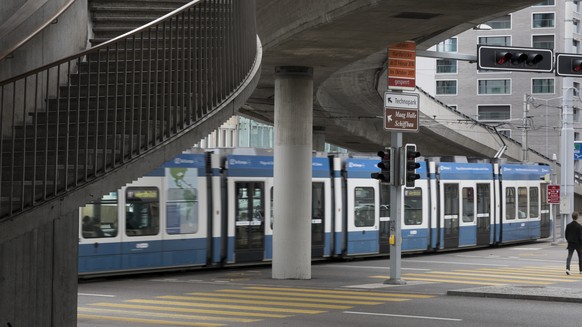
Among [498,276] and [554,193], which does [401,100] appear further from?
[554,193]

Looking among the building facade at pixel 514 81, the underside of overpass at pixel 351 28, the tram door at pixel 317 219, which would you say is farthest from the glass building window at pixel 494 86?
the tram door at pixel 317 219

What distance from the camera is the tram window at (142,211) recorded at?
2602 centimetres

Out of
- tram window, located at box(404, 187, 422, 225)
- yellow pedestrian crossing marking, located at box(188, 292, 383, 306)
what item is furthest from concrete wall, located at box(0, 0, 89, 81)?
tram window, located at box(404, 187, 422, 225)

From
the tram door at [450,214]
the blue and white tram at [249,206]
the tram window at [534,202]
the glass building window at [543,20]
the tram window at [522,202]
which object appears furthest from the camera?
the glass building window at [543,20]

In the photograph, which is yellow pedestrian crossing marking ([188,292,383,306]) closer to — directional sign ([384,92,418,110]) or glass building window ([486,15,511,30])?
directional sign ([384,92,418,110])

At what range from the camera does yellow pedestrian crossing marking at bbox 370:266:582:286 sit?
85.9 feet

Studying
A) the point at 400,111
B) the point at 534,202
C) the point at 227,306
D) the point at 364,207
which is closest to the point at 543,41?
the point at 534,202

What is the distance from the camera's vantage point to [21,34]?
11750 mm

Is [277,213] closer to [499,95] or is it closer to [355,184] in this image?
[355,184]

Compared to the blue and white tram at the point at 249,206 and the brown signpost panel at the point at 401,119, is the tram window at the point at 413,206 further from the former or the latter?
the brown signpost panel at the point at 401,119

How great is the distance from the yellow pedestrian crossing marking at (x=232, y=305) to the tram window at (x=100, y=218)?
12.0ft

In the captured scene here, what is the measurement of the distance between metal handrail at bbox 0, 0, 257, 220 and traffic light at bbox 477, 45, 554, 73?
12292mm

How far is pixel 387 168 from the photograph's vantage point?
24859 millimetres

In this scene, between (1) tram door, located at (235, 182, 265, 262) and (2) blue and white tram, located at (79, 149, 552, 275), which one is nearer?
(2) blue and white tram, located at (79, 149, 552, 275)
